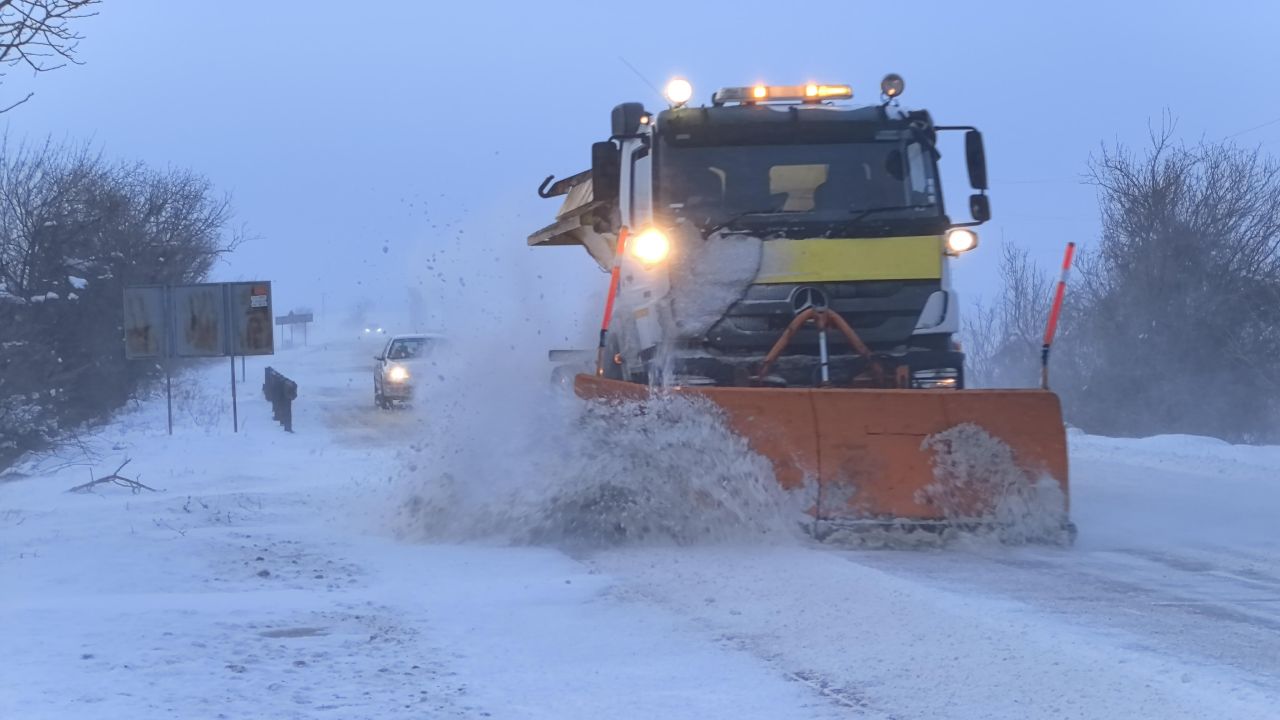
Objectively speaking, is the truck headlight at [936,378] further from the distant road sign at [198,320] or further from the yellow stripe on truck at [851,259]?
the distant road sign at [198,320]

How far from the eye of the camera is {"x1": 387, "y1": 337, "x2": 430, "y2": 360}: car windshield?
1025 inches

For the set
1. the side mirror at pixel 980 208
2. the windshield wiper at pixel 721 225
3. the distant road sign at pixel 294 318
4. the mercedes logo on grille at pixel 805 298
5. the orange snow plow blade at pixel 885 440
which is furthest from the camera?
the distant road sign at pixel 294 318

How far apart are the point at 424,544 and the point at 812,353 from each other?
2629 mm

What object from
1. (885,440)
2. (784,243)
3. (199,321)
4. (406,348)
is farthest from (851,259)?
(406,348)

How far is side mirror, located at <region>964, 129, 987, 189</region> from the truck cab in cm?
11

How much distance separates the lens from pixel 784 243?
26.7 ft

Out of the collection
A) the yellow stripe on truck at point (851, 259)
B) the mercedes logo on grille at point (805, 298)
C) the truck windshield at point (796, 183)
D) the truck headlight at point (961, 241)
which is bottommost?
the mercedes logo on grille at point (805, 298)

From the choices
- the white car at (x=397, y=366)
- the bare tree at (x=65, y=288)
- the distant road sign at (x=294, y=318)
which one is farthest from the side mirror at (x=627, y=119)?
the distant road sign at (x=294, y=318)

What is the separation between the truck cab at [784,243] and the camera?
8.11 m

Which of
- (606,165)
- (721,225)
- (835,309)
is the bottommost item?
(835,309)

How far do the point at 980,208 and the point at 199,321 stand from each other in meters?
15.2

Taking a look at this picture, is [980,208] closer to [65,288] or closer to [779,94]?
[779,94]

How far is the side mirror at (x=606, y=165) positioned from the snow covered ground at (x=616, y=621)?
82.0 inches

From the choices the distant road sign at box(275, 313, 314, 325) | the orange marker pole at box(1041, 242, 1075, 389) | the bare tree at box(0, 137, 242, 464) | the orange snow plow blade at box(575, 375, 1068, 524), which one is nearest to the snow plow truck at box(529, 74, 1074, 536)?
the orange snow plow blade at box(575, 375, 1068, 524)
